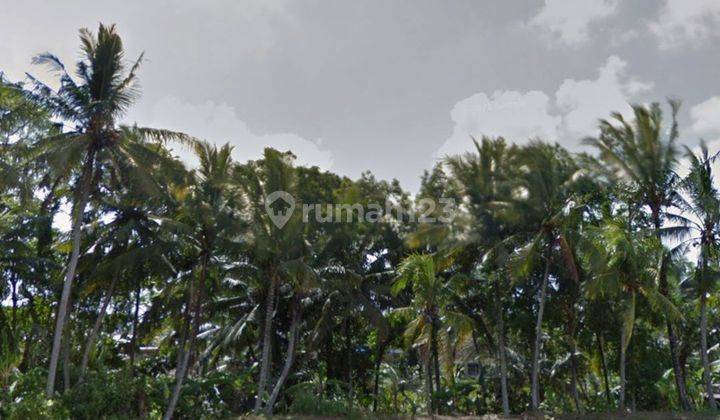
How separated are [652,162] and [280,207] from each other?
1162cm

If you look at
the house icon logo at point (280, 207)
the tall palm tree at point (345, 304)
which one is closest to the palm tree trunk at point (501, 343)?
the tall palm tree at point (345, 304)

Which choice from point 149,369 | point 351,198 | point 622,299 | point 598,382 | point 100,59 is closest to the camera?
point 100,59

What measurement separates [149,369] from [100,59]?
12524mm

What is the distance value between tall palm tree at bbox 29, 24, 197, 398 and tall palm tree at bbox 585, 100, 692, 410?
44.4ft

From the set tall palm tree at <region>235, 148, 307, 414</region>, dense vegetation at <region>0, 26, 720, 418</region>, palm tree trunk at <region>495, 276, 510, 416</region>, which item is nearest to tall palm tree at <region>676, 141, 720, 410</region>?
dense vegetation at <region>0, 26, 720, 418</region>

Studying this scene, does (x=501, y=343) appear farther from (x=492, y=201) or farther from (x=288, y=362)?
(x=288, y=362)

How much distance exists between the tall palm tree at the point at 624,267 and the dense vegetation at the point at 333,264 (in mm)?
63

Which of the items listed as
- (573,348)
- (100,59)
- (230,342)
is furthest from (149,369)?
(573,348)

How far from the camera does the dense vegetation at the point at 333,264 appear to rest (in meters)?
16.6

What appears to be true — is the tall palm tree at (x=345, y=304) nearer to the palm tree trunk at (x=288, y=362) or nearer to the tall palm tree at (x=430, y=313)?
the palm tree trunk at (x=288, y=362)

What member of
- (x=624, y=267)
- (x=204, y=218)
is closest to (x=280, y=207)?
(x=204, y=218)

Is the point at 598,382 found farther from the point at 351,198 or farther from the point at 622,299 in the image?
the point at 351,198

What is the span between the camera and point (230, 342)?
20.8 meters

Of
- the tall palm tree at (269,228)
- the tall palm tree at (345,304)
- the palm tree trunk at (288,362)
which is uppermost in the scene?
the tall palm tree at (269,228)
